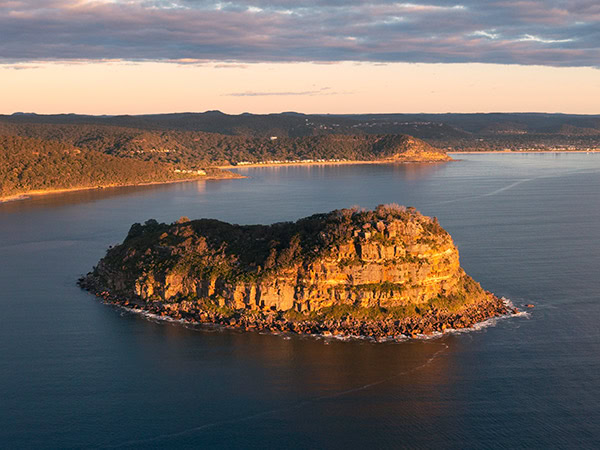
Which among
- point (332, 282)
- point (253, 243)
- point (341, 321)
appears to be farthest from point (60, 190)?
point (341, 321)

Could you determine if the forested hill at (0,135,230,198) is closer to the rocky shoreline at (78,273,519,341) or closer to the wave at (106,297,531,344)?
the wave at (106,297,531,344)

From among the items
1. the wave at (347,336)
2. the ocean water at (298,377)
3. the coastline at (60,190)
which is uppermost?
the coastline at (60,190)

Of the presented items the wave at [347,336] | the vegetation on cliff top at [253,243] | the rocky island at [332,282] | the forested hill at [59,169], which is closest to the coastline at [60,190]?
the forested hill at [59,169]

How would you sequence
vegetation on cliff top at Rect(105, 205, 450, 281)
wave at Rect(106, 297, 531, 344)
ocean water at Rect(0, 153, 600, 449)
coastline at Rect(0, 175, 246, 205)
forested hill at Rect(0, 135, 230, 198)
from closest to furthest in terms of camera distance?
ocean water at Rect(0, 153, 600, 449), wave at Rect(106, 297, 531, 344), vegetation on cliff top at Rect(105, 205, 450, 281), coastline at Rect(0, 175, 246, 205), forested hill at Rect(0, 135, 230, 198)

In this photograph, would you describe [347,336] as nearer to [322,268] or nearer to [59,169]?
[322,268]

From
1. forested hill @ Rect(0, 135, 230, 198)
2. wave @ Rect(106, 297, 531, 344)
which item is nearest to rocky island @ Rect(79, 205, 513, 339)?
wave @ Rect(106, 297, 531, 344)

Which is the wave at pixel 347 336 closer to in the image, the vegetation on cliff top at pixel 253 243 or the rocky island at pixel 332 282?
the rocky island at pixel 332 282

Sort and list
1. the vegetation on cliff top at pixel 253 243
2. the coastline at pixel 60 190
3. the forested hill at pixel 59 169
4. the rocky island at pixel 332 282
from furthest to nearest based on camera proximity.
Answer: the forested hill at pixel 59 169, the coastline at pixel 60 190, the vegetation on cliff top at pixel 253 243, the rocky island at pixel 332 282
